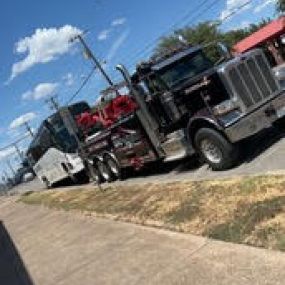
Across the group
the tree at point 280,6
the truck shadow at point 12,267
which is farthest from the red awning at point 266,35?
the truck shadow at point 12,267

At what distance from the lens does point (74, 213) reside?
1773 centimetres

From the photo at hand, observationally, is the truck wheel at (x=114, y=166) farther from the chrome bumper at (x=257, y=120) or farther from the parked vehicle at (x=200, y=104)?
the chrome bumper at (x=257, y=120)

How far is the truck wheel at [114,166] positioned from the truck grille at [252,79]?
7398 mm

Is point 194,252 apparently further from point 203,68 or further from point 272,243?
point 203,68

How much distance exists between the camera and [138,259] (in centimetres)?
927

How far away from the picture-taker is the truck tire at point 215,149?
43.1 feet

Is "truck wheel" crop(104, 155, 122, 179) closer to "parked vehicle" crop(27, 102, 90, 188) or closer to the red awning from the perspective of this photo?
"parked vehicle" crop(27, 102, 90, 188)

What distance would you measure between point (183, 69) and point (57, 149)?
54.6 ft

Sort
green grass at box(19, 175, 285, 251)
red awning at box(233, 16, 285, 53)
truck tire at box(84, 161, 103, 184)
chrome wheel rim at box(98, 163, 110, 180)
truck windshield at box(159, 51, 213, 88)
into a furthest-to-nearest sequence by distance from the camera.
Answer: red awning at box(233, 16, 285, 53)
truck tire at box(84, 161, 103, 184)
chrome wheel rim at box(98, 163, 110, 180)
truck windshield at box(159, 51, 213, 88)
green grass at box(19, 175, 285, 251)

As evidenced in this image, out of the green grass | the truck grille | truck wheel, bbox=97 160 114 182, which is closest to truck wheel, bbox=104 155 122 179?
truck wheel, bbox=97 160 114 182

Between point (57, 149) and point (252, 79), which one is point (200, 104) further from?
point (57, 149)

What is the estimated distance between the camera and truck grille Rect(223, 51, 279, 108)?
1345 cm

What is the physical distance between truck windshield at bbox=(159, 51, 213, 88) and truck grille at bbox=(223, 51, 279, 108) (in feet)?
4.19

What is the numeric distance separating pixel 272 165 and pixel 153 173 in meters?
7.33
